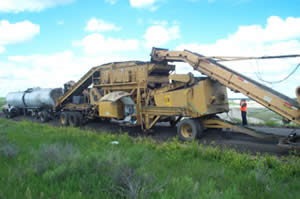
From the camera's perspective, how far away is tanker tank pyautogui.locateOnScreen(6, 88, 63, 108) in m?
20.3

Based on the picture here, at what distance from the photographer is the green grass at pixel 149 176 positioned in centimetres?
389

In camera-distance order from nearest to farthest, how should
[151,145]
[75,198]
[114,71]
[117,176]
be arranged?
[75,198] < [117,176] < [151,145] < [114,71]

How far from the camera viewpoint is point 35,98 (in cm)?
2172

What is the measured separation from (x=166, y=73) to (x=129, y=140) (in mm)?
4843

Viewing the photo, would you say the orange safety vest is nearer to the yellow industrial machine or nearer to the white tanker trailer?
the yellow industrial machine

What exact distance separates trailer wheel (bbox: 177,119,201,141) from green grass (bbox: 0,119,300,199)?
2522mm

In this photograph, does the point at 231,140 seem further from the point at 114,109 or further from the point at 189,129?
the point at 114,109

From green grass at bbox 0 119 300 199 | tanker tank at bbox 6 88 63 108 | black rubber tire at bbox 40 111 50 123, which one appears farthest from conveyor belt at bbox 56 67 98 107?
green grass at bbox 0 119 300 199

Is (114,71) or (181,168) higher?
(114,71)

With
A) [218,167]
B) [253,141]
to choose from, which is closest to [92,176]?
[218,167]

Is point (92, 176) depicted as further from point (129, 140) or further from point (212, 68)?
point (212, 68)

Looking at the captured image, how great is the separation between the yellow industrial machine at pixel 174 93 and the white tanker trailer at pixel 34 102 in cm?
702

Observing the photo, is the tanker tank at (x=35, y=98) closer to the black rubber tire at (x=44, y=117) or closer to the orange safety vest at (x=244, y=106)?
the black rubber tire at (x=44, y=117)

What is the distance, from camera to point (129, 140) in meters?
9.12
